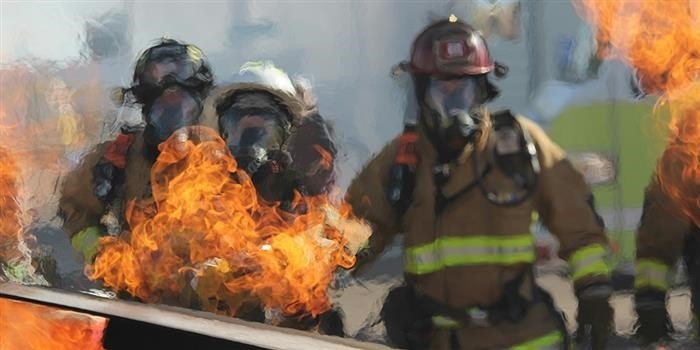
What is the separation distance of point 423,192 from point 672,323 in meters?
0.72

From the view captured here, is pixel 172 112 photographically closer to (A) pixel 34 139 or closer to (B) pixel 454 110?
(A) pixel 34 139

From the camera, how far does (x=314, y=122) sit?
2.24 metres

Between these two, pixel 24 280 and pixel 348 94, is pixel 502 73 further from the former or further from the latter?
pixel 24 280

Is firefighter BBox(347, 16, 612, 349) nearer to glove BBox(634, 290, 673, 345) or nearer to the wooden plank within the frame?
glove BBox(634, 290, 673, 345)

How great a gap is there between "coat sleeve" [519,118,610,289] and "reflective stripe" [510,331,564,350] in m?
0.18

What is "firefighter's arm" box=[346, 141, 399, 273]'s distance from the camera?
2.11 m

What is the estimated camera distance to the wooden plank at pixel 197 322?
1.64 m

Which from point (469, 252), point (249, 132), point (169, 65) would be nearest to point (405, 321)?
point (469, 252)

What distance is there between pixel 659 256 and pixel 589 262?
182 mm

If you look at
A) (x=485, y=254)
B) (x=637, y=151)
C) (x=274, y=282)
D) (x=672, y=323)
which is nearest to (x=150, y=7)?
(x=274, y=282)

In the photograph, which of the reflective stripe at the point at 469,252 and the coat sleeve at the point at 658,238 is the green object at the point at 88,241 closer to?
the reflective stripe at the point at 469,252

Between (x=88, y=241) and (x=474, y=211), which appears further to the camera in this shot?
(x=88, y=241)

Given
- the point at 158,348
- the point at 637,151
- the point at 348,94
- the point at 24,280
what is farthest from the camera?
the point at 24,280

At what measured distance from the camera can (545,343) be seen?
2.06m
